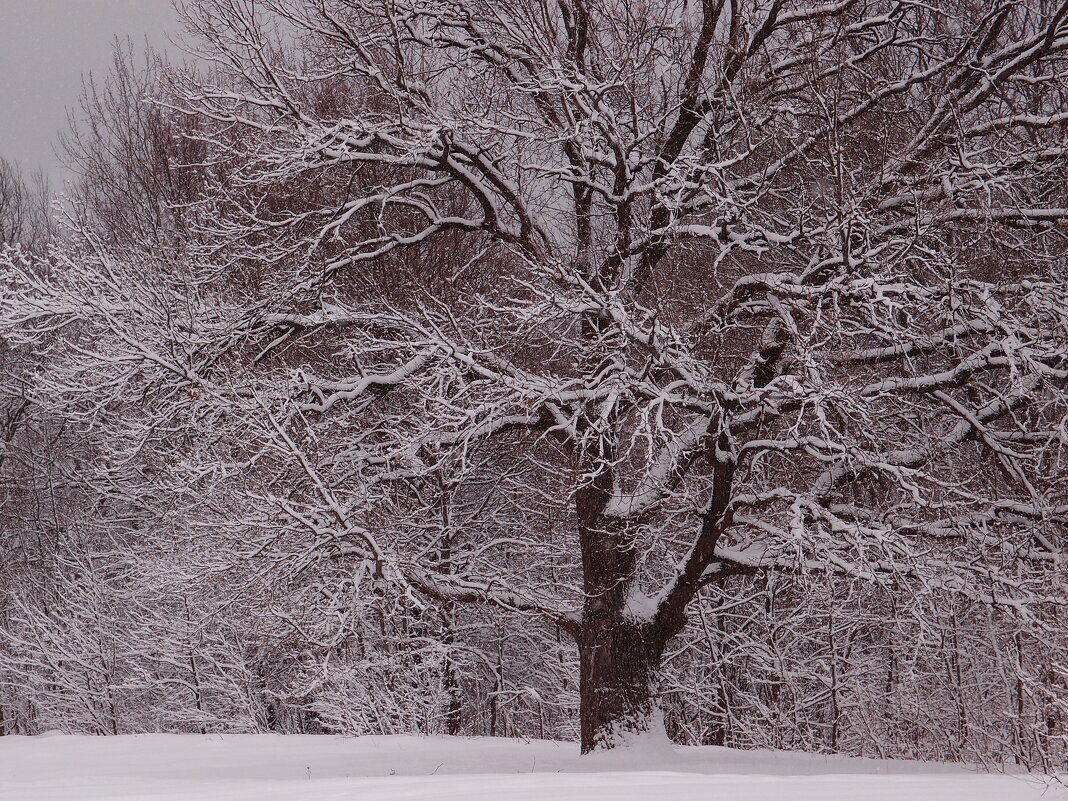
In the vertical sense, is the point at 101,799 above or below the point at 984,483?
below

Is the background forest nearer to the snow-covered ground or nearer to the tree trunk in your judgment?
the tree trunk

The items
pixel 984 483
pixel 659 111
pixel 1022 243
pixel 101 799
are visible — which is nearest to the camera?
pixel 101 799

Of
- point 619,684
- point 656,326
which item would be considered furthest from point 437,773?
point 656,326

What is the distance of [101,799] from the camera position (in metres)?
4.10

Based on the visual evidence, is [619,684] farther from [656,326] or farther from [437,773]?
[656,326]

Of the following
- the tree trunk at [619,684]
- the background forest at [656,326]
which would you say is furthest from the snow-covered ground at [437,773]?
the background forest at [656,326]

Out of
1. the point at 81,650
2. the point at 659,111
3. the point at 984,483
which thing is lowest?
the point at 81,650

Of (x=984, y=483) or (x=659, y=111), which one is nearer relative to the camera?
(x=984, y=483)

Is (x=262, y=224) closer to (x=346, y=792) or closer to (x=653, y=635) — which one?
(x=653, y=635)

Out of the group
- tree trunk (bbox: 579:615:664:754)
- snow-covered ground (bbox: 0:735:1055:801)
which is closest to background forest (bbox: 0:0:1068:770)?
tree trunk (bbox: 579:615:664:754)

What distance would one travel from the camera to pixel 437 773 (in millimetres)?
6777

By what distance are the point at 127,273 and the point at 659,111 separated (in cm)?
560

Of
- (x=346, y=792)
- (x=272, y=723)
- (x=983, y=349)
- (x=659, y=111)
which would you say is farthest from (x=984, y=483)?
(x=272, y=723)

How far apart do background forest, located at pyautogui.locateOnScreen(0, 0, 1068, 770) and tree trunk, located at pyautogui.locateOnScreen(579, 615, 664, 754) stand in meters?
0.04
